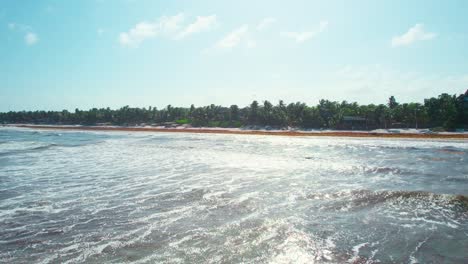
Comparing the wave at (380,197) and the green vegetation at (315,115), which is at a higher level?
the green vegetation at (315,115)

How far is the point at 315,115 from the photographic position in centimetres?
8156

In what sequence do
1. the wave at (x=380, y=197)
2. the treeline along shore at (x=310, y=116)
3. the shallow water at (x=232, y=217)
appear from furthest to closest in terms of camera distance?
the treeline along shore at (x=310, y=116)
the wave at (x=380, y=197)
the shallow water at (x=232, y=217)

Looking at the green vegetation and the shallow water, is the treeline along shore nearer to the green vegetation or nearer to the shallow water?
the green vegetation

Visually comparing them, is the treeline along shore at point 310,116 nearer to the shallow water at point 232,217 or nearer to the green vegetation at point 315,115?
the green vegetation at point 315,115

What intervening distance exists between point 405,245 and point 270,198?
565 centimetres

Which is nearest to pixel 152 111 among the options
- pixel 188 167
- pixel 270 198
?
pixel 188 167

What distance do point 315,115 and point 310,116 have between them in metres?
1.21

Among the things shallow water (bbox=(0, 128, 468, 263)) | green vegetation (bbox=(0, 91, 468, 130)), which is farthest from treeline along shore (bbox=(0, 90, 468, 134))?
shallow water (bbox=(0, 128, 468, 263))

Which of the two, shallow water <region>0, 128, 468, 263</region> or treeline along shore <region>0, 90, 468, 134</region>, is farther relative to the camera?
treeline along shore <region>0, 90, 468, 134</region>

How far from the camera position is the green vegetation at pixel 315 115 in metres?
68.1

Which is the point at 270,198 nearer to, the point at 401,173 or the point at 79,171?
the point at 401,173

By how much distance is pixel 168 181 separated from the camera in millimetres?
17000

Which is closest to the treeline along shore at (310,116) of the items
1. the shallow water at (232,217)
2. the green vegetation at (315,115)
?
the green vegetation at (315,115)

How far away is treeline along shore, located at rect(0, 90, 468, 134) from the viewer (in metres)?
67.9
